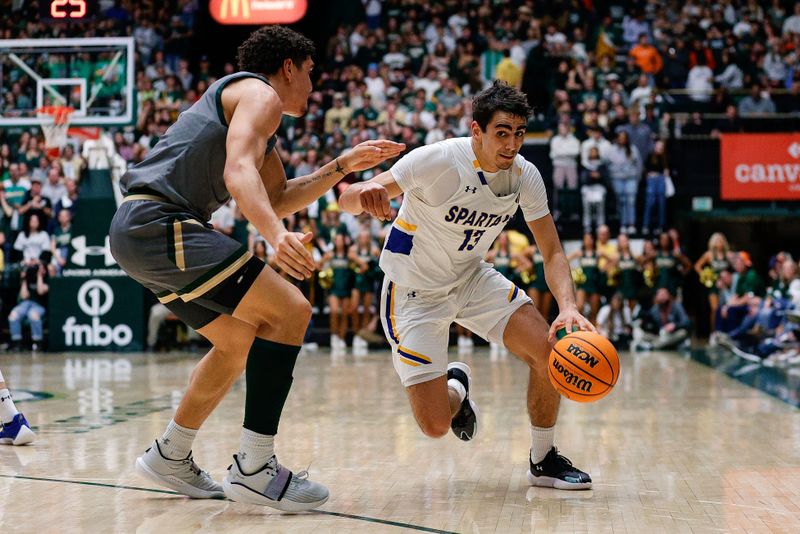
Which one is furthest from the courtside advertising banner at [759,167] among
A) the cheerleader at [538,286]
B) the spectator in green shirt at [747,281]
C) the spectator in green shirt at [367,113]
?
the spectator in green shirt at [367,113]

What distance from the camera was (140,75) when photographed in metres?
19.4

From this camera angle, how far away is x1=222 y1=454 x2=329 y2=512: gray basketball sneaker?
13.4ft

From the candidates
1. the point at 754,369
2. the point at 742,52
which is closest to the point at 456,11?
the point at 742,52

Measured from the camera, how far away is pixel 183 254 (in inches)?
158

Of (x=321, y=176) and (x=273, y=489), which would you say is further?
(x=321, y=176)

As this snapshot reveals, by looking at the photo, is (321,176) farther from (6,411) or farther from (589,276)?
(589,276)

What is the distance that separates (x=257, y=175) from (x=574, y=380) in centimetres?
170

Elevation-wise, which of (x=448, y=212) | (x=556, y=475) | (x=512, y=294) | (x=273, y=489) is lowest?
(x=556, y=475)

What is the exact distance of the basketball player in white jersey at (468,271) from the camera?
4773 millimetres

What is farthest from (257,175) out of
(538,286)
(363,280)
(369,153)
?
(538,286)

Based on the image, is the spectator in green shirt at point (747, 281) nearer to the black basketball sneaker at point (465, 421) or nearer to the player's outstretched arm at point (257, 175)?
the black basketball sneaker at point (465, 421)

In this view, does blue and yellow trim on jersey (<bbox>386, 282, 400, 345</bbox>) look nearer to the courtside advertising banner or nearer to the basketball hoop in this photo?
the basketball hoop

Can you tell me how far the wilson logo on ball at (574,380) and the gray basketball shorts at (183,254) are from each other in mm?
1422

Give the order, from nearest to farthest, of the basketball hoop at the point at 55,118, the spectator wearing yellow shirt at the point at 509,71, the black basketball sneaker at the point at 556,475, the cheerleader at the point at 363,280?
1. the black basketball sneaker at the point at 556,475
2. the basketball hoop at the point at 55,118
3. the cheerleader at the point at 363,280
4. the spectator wearing yellow shirt at the point at 509,71
